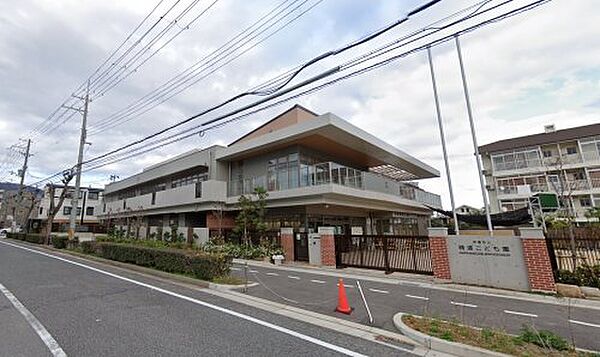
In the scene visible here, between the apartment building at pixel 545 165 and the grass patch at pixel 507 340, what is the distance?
2910 centimetres

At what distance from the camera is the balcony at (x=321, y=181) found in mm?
16094

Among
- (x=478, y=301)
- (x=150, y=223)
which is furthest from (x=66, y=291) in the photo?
(x=150, y=223)

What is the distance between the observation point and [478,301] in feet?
24.8

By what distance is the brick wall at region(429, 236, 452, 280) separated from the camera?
9.98 m

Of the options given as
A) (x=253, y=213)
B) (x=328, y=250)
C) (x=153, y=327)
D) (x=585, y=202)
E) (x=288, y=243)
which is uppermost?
(x=585, y=202)

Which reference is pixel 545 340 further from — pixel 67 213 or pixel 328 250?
pixel 67 213

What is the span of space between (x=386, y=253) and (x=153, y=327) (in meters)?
9.05

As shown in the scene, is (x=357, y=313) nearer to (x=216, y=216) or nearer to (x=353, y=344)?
(x=353, y=344)

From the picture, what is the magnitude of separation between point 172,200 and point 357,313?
19662 millimetres

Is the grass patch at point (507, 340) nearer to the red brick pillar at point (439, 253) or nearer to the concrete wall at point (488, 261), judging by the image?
the concrete wall at point (488, 261)

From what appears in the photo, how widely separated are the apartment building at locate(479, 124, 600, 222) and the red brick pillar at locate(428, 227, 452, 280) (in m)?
23.8

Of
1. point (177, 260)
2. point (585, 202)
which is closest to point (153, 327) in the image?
point (177, 260)

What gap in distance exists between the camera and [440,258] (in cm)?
1015

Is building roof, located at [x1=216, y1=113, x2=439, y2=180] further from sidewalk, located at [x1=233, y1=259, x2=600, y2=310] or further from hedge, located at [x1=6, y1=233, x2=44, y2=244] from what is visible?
hedge, located at [x1=6, y1=233, x2=44, y2=244]
